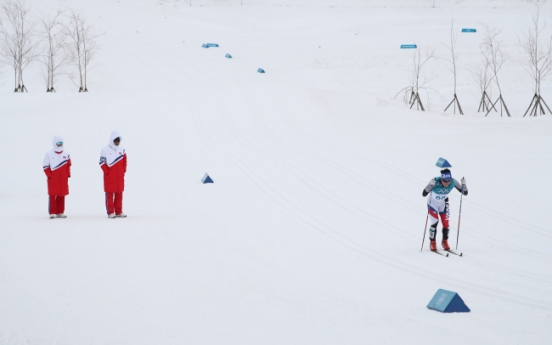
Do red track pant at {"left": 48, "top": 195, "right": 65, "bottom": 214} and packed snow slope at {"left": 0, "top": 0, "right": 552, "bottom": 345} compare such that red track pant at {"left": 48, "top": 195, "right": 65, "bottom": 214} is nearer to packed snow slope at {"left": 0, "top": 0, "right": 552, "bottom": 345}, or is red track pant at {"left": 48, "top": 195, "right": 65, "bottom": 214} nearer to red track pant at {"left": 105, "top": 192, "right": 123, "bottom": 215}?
packed snow slope at {"left": 0, "top": 0, "right": 552, "bottom": 345}

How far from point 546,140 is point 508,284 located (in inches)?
623

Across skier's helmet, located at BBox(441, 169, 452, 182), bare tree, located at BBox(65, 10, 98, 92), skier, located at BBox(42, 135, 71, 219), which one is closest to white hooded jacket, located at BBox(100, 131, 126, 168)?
skier, located at BBox(42, 135, 71, 219)

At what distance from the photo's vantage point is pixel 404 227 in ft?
Answer: 40.2

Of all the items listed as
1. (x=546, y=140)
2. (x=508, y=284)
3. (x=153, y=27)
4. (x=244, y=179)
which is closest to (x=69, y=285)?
(x=508, y=284)

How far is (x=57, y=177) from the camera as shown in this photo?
12109mm

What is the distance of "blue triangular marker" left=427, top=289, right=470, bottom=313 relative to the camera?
7096mm

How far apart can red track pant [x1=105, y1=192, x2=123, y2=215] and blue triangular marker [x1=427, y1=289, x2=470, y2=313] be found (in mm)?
7010

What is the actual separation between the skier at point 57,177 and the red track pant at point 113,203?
0.83m

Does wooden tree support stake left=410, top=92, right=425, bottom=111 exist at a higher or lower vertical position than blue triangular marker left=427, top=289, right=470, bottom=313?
higher

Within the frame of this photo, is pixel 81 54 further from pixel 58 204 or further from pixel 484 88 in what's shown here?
pixel 58 204

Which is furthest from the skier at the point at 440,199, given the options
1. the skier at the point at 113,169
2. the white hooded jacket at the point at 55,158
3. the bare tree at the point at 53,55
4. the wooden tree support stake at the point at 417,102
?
the bare tree at the point at 53,55

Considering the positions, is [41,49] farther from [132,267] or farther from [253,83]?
[132,267]

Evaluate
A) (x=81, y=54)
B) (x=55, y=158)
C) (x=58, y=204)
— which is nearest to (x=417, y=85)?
(x=81, y=54)

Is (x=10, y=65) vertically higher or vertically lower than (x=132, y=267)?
higher
